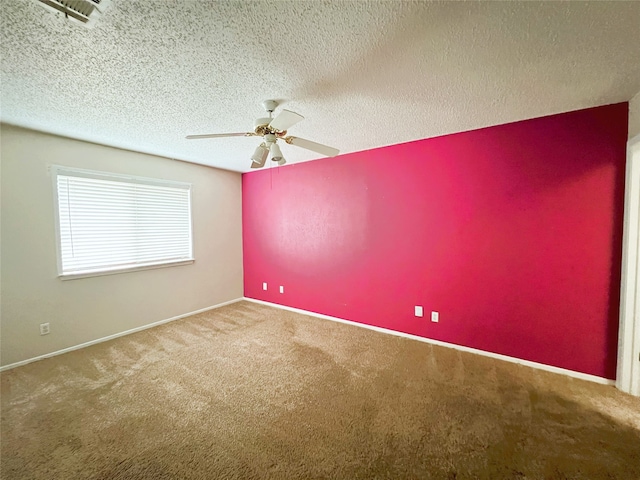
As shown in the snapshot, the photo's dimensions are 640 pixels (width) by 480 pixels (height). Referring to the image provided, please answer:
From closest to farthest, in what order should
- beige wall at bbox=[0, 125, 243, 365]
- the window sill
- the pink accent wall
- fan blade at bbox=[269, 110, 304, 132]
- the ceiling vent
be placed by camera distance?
the ceiling vent
fan blade at bbox=[269, 110, 304, 132]
the pink accent wall
beige wall at bbox=[0, 125, 243, 365]
the window sill

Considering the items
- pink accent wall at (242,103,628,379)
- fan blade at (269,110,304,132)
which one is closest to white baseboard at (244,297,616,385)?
pink accent wall at (242,103,628,379)

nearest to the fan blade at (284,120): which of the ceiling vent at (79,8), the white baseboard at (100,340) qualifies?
the ceiling vent at (79,8)

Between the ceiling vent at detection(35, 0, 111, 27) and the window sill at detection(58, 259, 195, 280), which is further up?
the ceiling vent at detection(35, 0, 111, 27)

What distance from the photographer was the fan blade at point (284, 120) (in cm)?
157

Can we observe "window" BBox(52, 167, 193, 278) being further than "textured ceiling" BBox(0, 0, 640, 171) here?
Yes

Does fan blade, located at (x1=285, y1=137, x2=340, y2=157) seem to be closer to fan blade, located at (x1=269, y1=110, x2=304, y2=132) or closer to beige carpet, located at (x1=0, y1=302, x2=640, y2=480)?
fan blade, located at (x1=269, y1=110, x2=304, y2=132)

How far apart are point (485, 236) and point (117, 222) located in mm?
4267

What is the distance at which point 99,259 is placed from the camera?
2.97 m

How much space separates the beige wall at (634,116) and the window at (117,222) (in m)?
4.78

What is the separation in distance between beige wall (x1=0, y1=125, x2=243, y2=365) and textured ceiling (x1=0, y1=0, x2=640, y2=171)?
0.42 m

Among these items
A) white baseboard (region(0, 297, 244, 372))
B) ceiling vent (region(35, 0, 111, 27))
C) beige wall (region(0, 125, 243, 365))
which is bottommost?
white baseboard (region(0, 297, 244, 372))

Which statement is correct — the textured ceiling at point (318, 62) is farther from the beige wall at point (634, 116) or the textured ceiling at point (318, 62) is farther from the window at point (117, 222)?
the window at point (117, 222)

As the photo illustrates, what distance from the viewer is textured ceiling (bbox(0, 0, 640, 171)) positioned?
3.77 feet

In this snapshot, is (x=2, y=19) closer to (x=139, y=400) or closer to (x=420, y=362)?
(x=139, y=400)
